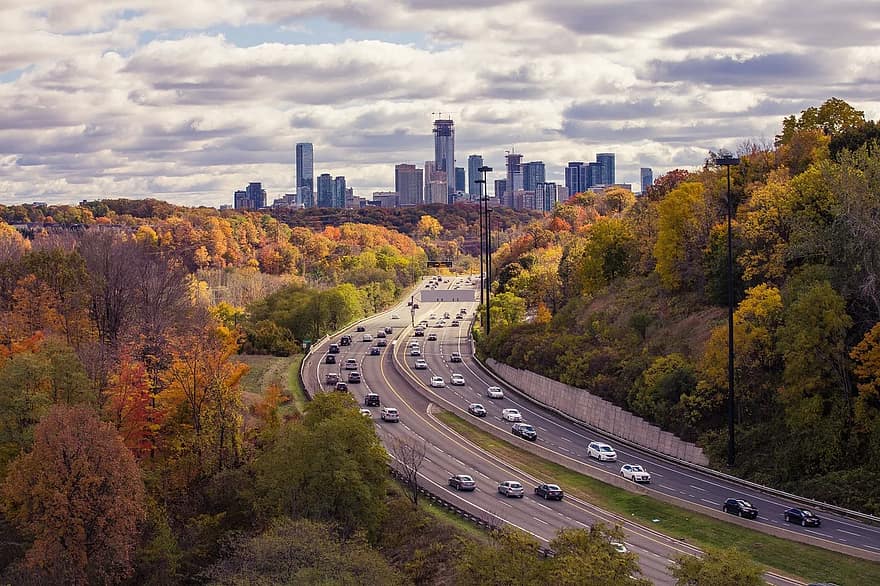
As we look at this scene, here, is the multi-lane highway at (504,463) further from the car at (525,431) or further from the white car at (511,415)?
the car at (525,431)

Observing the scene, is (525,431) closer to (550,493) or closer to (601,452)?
(601,452)

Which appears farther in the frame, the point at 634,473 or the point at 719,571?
the point at 634,473

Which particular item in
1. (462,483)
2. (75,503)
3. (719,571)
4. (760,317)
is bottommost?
(462,483)

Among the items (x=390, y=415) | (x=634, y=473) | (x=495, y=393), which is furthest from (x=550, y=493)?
(x=495, y=393)

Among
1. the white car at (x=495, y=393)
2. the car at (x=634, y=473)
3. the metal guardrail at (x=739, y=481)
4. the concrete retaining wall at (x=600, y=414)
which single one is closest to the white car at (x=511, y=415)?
the metal guardrail at (x=739, y=481)

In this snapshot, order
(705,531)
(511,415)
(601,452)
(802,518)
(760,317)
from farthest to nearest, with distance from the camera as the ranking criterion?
(511,415) < (601,452) < (760,317) < (705,531) < (802,518)

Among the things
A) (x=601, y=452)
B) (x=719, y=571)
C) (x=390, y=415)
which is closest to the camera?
(x=719, y=571)

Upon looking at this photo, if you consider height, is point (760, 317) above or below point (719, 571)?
above
